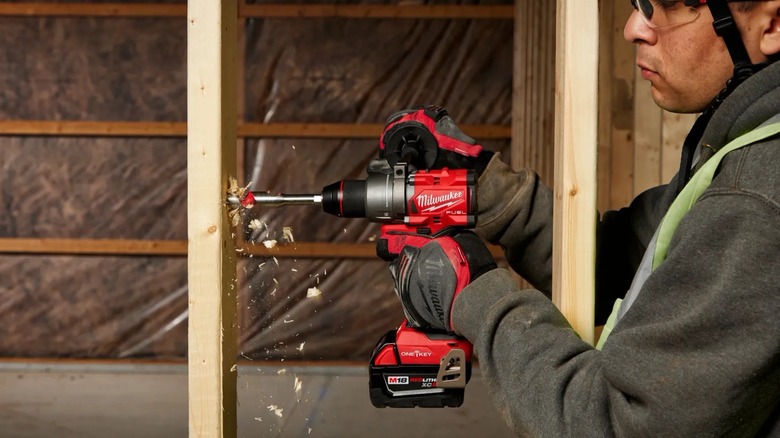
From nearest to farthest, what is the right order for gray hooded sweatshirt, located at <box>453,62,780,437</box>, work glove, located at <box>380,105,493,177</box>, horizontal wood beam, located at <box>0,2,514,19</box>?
gray hooded sweatshirt, located at <box>453,62,780,437</box> → work glove, located at <box>380,105,493,177</box> → horizontal wood beam, located at <box>0,2,514,19</box>

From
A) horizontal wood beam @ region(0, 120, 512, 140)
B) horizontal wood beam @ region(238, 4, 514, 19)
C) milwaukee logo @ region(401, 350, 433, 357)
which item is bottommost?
milwaukee logo @ region(401, 350, 433, 357)

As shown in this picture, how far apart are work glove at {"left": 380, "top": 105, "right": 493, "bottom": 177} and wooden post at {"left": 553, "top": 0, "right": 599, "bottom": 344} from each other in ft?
1.57

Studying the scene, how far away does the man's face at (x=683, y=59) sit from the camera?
104 centimetres

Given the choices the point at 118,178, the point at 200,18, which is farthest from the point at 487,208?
the point at 118,178

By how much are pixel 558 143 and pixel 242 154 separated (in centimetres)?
386

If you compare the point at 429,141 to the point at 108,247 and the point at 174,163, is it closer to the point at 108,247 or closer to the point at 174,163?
the point at 174,163

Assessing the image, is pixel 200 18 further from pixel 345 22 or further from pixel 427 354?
pixel 345 22

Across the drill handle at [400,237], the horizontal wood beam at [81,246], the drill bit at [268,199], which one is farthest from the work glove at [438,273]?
the horizontal wood beam at [81,246]

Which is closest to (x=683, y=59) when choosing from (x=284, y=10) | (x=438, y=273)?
(x=438, y=273)

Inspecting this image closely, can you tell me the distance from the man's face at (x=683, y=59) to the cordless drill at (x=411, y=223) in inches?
18.8

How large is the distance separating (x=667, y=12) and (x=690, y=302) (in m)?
0.40

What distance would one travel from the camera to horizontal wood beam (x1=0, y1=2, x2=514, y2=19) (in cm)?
482

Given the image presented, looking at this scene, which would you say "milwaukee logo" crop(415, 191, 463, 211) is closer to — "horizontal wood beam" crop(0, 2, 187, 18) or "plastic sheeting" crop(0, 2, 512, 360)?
"plastic sheeting" crop(0, 2, 512, 360)

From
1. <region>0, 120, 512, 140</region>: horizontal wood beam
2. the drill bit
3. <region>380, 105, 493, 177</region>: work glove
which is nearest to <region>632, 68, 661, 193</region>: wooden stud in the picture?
<region>0, 120, 512, 140</region>: horizontal wood beam
